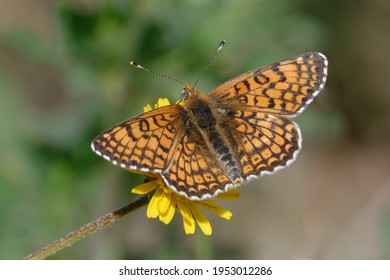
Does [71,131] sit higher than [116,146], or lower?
lower

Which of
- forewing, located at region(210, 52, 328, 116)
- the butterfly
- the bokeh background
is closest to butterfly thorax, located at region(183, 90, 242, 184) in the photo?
the butterfly

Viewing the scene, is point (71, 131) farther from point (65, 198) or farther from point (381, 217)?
point (381, 217)

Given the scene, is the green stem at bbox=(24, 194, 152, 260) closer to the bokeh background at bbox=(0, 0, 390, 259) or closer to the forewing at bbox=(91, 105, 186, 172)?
the forewing at bbox=(91, 105, 186, 172)

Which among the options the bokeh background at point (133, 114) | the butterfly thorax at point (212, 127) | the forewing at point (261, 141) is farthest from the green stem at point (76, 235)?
the bokeh background at point (133, 114)

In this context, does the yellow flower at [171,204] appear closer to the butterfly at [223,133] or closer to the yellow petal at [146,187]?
the yellow petal at [146,187]

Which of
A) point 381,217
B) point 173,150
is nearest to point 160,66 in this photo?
point 173,150

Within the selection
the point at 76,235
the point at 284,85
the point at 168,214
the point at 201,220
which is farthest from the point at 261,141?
the point at 76,235

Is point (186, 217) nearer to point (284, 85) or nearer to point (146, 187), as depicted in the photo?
point (146, 187)
